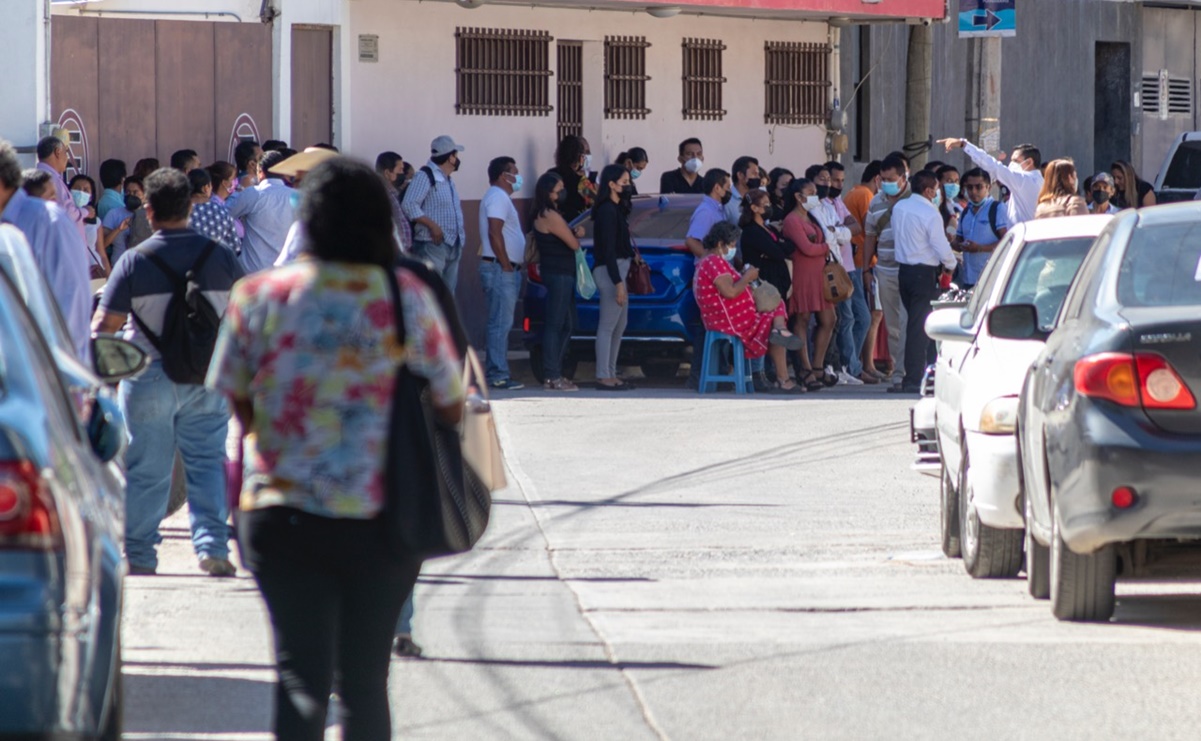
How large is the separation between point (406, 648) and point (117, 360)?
5.57ft

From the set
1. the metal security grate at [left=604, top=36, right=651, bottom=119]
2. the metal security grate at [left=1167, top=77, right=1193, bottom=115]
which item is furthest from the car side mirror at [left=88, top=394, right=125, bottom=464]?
the metal security grate at [left=1167, top=77, right=1193, bottom=115]

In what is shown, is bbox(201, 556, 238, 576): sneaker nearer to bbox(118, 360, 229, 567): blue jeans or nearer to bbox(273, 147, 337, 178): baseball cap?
bbox(118, 360, 229, 567): blue jeans

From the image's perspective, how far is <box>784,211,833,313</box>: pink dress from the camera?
1805 cm

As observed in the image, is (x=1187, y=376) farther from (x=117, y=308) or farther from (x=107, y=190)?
(x=107, y=190)

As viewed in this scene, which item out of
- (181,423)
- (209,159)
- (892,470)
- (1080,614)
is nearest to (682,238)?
(209,159)

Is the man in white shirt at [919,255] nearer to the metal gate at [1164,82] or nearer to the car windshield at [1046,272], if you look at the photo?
the car windshield at [1046,272]

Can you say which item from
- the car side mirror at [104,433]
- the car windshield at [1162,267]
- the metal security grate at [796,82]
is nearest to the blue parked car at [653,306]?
the metal security grate at [796,82]

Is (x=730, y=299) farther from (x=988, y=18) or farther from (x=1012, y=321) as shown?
(x=1012, y=321)

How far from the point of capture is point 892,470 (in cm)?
1334

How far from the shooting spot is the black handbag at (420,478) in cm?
492

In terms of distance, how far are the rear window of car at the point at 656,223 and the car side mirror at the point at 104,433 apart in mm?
12669

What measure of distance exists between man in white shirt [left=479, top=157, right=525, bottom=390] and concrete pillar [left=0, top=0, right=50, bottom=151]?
13.0ft

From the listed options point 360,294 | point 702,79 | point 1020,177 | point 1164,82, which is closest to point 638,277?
point 1020,177

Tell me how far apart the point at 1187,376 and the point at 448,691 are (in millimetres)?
2661
